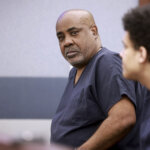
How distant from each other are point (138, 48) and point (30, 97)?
1680 mm

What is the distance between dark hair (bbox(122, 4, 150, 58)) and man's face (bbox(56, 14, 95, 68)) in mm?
445

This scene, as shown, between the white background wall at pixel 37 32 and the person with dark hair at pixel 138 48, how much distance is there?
1.58m

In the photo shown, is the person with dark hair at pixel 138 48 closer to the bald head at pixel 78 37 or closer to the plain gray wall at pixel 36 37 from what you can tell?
the bald head at pixel 78 37

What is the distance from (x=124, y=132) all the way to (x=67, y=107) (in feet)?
0.99

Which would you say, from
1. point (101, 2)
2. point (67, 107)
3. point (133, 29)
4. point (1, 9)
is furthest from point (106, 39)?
point (133, 29)

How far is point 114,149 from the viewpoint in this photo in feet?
4.81

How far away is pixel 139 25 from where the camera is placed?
3.77 ft

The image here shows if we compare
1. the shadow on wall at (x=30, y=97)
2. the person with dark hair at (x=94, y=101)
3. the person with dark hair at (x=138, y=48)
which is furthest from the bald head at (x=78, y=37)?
the shadow on wall at (x=30, y=97)

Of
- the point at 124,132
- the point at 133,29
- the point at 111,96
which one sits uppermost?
the point at 133,29

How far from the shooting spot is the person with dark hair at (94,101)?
4.55 feet

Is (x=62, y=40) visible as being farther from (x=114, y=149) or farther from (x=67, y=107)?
(x=114, y=149)

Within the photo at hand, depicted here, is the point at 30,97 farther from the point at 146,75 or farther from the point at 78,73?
the point at 146,75

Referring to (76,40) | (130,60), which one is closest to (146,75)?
(130,60)

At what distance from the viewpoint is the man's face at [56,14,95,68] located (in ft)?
5.30
